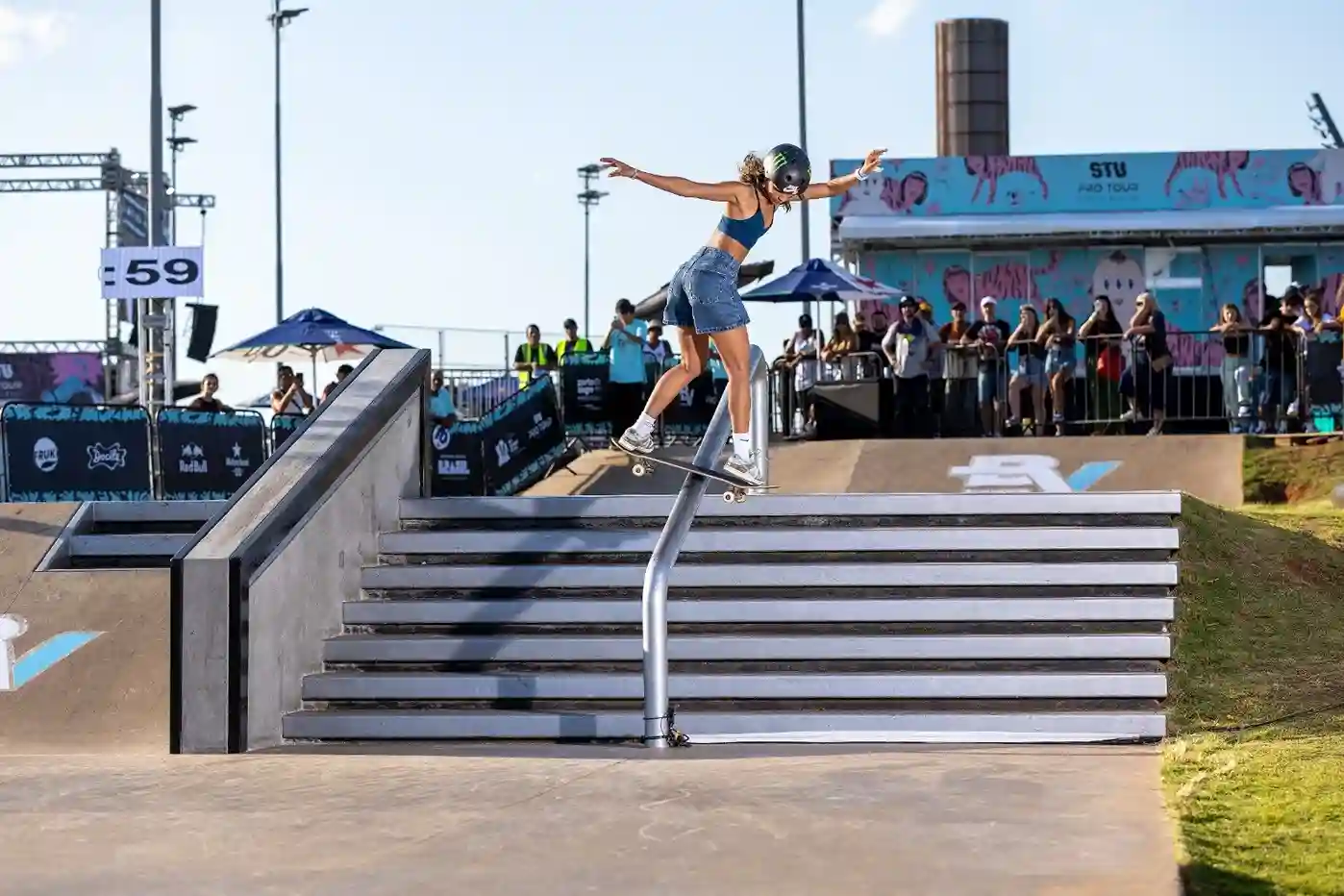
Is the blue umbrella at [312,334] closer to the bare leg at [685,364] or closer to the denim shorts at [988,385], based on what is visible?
the denim shorts at [988,385]

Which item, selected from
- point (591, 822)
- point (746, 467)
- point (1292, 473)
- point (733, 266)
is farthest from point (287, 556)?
point (1292, 473)

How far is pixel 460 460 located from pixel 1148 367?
7.34m

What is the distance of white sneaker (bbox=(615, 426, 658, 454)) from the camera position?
9680 millimetres

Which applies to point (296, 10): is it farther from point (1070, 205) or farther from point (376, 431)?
point (376, 431)

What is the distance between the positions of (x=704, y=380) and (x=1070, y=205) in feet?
32.2

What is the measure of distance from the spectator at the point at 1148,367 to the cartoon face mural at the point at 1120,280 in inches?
393

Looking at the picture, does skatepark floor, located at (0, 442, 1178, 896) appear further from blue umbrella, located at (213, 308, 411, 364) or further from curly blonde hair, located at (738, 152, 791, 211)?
blue umbrella, located at (213, 308, 411, 364)

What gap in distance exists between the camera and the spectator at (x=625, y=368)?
23188 mm

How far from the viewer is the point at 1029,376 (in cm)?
2133

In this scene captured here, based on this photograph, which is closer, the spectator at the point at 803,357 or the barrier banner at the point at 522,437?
the barrier banner at the point at 522,437

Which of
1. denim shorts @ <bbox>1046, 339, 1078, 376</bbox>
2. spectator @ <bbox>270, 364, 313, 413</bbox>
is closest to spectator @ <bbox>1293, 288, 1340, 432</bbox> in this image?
denim shorts @ <bbox>1046, 339, 1078, 376</bbox>

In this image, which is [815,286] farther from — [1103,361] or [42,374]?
[42,374]

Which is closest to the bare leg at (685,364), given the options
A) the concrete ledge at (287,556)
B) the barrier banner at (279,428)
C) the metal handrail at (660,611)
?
the metal handrail at (660,611)

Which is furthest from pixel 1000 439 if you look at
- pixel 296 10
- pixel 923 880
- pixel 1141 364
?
pixel 296 10
